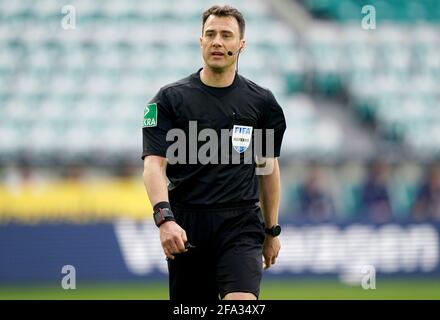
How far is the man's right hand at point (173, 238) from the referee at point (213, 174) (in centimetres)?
30

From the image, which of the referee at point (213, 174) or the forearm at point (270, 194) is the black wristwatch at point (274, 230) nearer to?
the forearm at point (270, 194)

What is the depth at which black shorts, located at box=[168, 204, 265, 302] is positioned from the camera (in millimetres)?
5938

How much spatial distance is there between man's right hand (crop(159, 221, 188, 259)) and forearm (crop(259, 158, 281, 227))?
2.98 feet

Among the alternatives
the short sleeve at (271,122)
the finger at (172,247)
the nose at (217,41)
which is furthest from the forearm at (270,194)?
the finger at (172,247)

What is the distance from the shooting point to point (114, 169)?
46.4ft

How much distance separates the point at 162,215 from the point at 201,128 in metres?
0.60

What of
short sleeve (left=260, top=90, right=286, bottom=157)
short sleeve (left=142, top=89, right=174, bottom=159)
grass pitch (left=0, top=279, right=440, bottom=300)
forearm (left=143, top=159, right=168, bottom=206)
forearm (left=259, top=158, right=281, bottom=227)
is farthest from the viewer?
grass pitch (left=0, top=279, right=440, bottom=300)

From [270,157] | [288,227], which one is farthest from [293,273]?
[270,157]

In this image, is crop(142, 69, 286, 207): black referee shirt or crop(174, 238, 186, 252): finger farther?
crop(142, 69, 286, 207): black referee shirt

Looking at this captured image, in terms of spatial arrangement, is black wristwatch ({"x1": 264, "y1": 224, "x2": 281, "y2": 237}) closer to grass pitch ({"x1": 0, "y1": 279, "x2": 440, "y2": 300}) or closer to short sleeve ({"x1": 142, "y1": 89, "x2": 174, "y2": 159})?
short sleeve ({"x1": 142, "y1": 89, "x2": 174, "y2": 159})

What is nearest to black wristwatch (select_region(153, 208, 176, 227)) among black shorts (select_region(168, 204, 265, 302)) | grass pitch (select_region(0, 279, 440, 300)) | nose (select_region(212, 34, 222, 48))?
black shorts (select_region(168, 204, 265, 302))

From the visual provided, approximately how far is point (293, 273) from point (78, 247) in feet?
9.11

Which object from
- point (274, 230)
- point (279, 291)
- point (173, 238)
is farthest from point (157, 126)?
point (279, 291)
